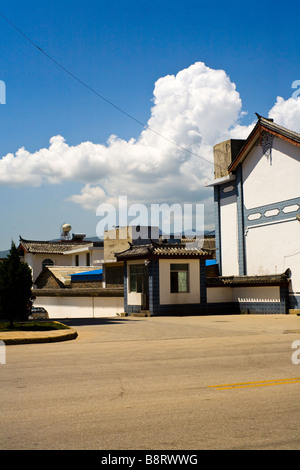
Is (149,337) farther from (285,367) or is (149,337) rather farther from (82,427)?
(82,427)

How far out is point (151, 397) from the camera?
8.13 m

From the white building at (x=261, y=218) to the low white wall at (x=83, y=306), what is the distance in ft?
28.0

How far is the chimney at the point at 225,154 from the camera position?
125 feet

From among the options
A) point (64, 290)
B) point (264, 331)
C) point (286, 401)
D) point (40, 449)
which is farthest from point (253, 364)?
point (64, 290)

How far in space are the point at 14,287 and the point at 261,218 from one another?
1865cm

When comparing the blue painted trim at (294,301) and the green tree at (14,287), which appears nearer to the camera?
the green tree at (14,287)

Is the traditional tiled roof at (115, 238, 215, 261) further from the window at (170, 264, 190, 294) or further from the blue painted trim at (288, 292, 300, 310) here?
the blue painted trim at (288, 292, 300, 310)

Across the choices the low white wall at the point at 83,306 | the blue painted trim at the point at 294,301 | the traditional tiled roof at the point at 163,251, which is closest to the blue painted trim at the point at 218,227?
the traditional tiled roof at the point at 163,251

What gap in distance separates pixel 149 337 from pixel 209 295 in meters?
14.9

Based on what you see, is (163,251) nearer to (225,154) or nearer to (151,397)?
(225,154)

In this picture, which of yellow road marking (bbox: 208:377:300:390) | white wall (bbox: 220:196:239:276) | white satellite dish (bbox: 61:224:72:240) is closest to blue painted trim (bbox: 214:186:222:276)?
white wall (bbox: 220:196:239:276)

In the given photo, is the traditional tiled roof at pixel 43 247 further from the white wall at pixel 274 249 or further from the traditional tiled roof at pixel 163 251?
the white wall at pixel 274 249

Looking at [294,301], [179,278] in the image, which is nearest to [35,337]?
[179,278]

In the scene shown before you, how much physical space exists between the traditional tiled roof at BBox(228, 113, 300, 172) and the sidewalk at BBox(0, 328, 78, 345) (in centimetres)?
1875
